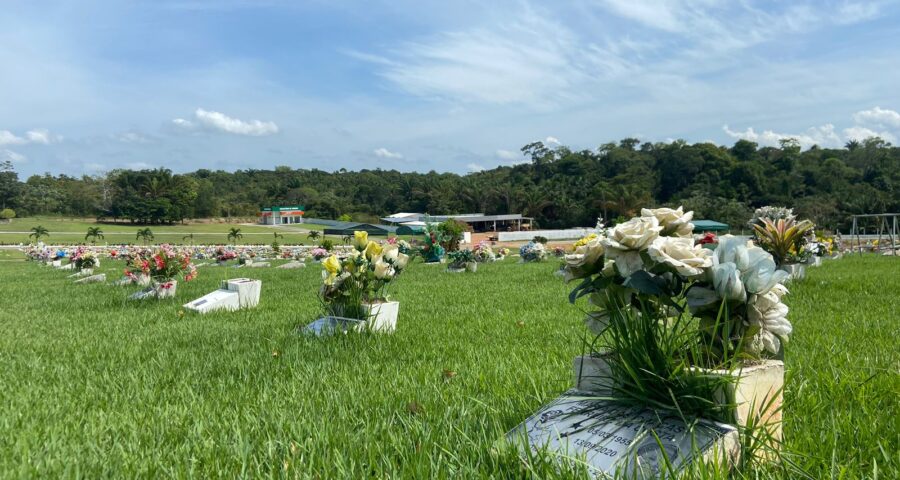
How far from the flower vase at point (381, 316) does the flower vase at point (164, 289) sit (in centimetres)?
518

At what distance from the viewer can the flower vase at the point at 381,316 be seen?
493cm

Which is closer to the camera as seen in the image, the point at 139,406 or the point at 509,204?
the point at 139,406

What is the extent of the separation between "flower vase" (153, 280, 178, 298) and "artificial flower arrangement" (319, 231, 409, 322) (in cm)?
475

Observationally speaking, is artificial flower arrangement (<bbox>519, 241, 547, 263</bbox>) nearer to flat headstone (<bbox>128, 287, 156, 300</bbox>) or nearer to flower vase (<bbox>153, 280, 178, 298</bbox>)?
flower vase (<bbox>153, 280, 178, 298</bbox>)

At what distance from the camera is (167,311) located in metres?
7.23

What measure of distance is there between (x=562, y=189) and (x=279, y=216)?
1748 inches

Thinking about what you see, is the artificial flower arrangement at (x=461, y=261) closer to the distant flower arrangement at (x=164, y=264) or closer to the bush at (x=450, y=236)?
the bush at (x=450, y=236)

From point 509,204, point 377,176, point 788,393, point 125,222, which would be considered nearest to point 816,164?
point 509,204

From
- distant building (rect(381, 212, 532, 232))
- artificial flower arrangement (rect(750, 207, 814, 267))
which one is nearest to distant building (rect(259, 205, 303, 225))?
distant building (rect(381, 212, 532, 232))

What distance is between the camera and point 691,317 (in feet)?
6.61

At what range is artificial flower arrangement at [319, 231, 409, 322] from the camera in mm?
5039

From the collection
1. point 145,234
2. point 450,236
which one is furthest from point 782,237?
point 145,234

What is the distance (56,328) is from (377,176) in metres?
107

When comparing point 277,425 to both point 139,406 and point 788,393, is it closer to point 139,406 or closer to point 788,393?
point 139,406
